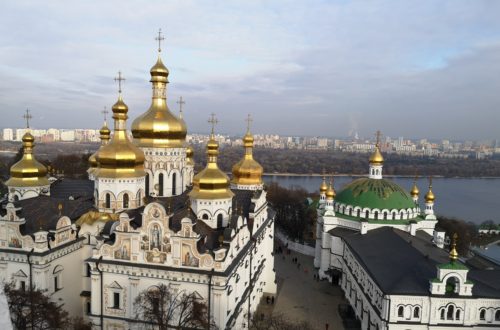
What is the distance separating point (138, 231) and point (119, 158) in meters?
3.47

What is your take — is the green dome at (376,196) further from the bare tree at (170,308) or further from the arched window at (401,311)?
the bare tree at (170,308)

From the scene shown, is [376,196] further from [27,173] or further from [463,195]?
[463,195]

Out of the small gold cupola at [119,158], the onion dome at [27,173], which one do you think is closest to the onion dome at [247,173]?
the small gold cupola at [119,158]

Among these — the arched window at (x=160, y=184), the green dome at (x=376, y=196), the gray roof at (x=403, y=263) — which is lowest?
the gray roof at (x=403, y=263)

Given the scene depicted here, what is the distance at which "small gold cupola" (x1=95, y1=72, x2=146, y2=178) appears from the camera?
13609 millimetres

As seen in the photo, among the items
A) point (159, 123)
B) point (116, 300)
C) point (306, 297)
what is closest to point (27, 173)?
point (159, 123)

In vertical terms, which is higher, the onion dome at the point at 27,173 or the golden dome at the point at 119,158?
the golden dome at the point at 119,158

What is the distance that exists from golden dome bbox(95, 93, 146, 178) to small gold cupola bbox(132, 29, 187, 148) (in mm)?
1437

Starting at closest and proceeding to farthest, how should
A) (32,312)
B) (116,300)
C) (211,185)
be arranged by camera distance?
(32,312)
(116,300)
(211,185)

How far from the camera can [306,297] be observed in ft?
58.1

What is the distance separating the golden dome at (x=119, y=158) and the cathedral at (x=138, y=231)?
0.11 ft

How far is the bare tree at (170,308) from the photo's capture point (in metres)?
10.2

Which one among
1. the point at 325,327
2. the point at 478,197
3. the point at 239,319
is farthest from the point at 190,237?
the point at 478,197

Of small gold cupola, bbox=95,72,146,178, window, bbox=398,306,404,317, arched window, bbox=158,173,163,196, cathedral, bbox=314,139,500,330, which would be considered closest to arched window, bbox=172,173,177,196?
arched window, bbox=158,173,163,196
